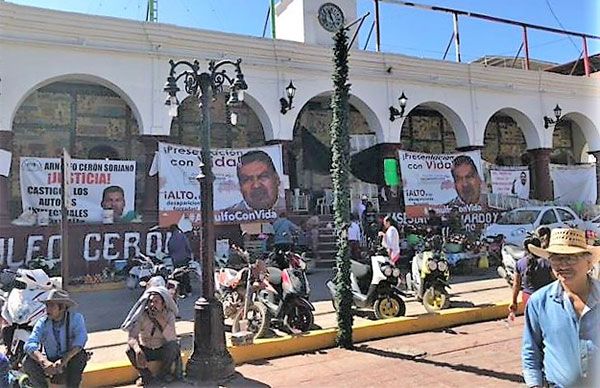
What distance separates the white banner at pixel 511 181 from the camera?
17.9 m

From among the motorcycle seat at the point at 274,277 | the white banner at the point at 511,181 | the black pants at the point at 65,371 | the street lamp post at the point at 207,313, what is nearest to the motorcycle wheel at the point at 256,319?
the motorcycle seat at the point at 274,277

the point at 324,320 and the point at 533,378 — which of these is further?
the point at 324,320

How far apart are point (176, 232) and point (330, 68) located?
7506mm

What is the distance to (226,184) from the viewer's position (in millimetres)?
13594

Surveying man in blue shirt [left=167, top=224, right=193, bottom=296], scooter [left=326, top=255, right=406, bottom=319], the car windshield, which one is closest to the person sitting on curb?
scooter [left=326, top=255, right=406, bottom=319]

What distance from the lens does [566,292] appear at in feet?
9.04

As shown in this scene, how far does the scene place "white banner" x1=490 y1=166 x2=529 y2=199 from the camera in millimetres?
17938

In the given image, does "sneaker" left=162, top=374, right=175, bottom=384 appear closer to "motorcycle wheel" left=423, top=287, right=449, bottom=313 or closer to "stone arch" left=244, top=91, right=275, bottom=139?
"motorcycle wheel" left=423, top=287, right=449, bottom=313

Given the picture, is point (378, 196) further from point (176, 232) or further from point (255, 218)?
point (176, 232)

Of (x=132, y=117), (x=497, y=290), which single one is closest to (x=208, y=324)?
(x=497, y=290)

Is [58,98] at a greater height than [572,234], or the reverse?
[58,98]

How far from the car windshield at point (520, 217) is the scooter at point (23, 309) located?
13.1m

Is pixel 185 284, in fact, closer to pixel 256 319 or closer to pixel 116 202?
pixel 116 202

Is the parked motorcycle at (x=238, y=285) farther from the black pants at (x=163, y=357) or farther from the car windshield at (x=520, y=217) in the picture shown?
the car windshield at (x=520, y=217)
